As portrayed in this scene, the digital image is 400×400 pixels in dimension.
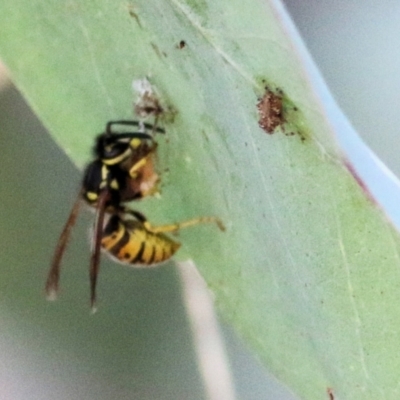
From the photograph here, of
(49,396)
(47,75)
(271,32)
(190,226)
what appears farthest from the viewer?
(49,396)

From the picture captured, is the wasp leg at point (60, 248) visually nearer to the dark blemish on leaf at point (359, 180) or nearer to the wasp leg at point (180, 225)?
the wasp leg at point (180, 225)

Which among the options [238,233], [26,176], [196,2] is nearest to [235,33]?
[196,2]

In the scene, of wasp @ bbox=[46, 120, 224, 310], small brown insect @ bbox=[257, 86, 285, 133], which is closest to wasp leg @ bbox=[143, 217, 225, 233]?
wasp @ bbox=[46, 120, 224, 310]

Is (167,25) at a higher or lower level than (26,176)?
higher

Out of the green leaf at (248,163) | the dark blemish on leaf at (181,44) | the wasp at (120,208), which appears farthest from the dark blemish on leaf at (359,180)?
the wasp at (120,208)

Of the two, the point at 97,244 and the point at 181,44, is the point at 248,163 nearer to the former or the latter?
the point at 181,44

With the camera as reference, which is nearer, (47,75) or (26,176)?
(47,75)

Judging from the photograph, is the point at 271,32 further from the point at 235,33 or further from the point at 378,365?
the point at 378,365
